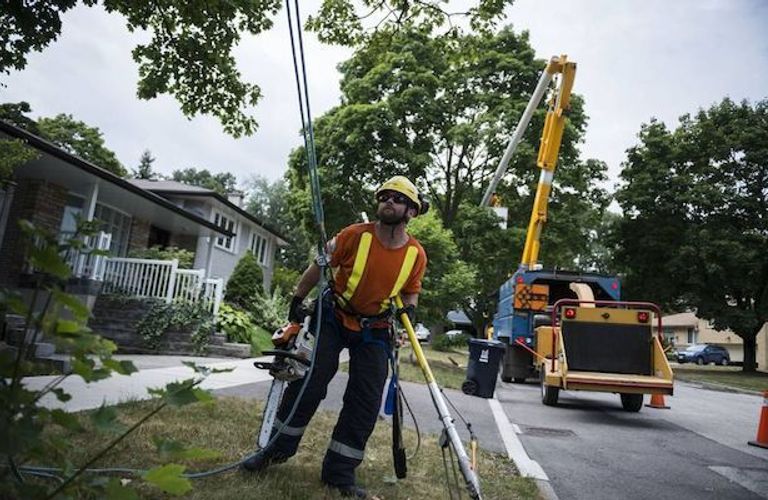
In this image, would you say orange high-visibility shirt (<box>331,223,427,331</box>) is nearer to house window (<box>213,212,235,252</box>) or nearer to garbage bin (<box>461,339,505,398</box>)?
garbage bin (<box>461,339,505,398</box>)

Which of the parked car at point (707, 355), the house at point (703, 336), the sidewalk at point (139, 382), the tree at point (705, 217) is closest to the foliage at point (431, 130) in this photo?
the tree at point (705, 217)

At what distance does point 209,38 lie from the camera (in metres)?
6.53

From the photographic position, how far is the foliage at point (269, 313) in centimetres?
1780

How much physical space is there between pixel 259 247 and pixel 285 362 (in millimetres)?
26505

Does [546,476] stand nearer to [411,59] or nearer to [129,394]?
[129,394]

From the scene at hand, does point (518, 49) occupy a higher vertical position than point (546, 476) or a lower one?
higher

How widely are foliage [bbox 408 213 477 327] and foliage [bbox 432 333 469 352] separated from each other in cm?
1101

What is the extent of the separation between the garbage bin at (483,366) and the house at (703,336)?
4138 cm

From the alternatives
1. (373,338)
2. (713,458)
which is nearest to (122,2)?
(373,338)

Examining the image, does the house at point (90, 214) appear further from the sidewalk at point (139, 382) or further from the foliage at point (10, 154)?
the foliage at point (10, 154)

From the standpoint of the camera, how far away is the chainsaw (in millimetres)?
3604

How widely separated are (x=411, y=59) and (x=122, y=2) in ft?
64.1

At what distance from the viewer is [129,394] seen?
6.03 metres

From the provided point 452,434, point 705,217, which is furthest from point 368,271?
point 705,217
